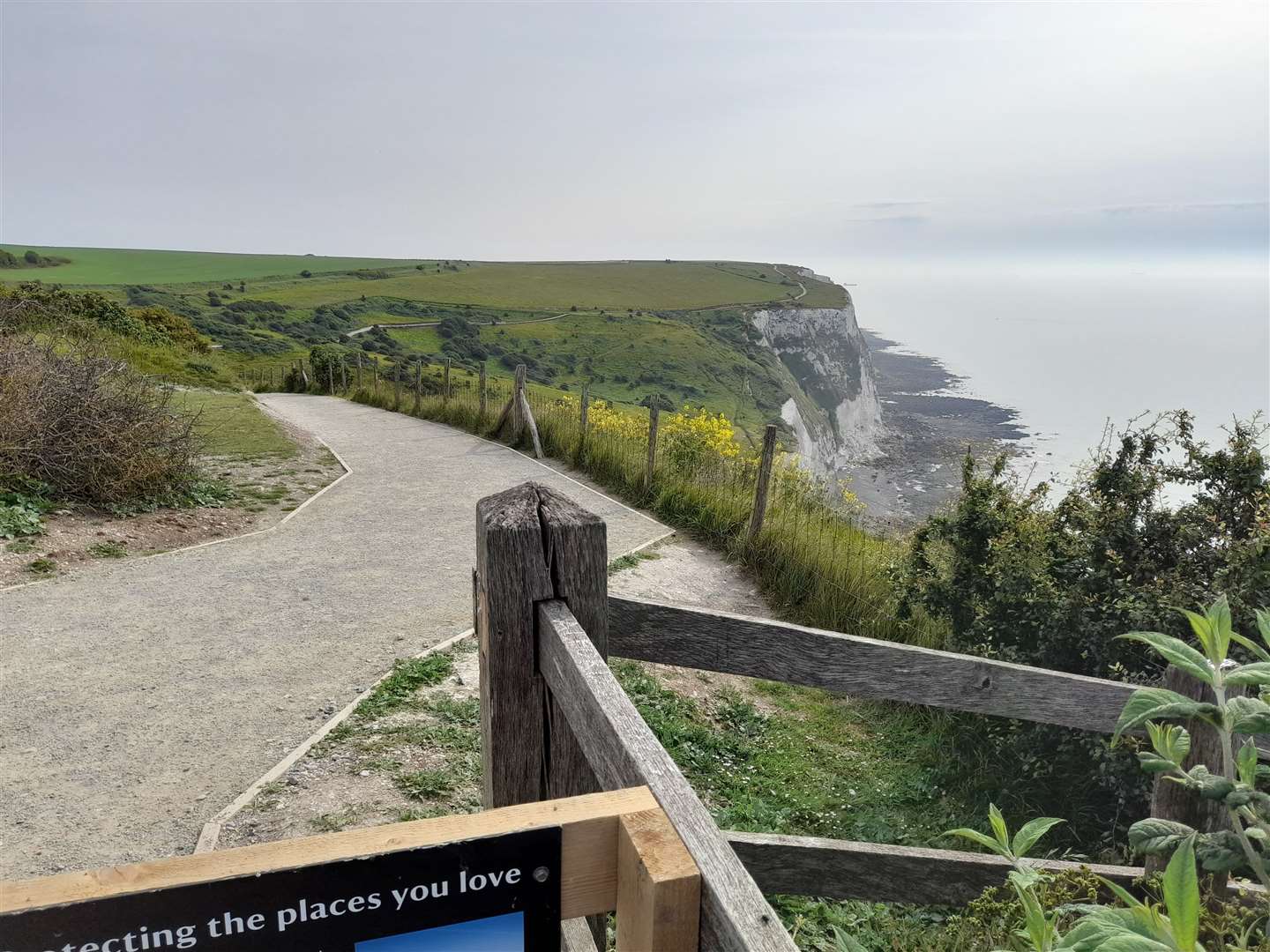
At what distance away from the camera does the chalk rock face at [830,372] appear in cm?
8262

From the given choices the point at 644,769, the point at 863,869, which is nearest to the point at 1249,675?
the point at 644,769

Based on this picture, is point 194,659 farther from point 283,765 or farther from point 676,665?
point 676,665

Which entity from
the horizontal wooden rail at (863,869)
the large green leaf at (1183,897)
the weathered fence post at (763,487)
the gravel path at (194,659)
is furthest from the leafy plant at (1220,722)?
the weathered fence post at (763,487)

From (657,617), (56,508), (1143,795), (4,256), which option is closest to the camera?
(657,617)

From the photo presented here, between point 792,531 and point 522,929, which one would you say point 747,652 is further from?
point 792,531

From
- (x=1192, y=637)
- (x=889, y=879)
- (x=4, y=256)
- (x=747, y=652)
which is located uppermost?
(x=4, y=256)

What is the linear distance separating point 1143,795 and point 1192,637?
2.45ft

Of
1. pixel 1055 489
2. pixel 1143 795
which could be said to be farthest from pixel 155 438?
pixel 1143 795

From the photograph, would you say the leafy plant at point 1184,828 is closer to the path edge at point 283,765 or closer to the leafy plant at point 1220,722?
the leafy plant at point 1220,722

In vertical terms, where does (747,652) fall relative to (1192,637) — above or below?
above

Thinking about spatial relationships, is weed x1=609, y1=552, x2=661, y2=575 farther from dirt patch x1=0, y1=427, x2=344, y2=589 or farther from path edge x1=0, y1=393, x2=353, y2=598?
dirt patch x1=0, y1=427, x2=344, y2=589

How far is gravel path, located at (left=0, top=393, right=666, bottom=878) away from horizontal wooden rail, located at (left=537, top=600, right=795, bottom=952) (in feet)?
11.3

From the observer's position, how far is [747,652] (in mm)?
2180

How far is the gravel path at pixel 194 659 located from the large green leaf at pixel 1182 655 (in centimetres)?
425
